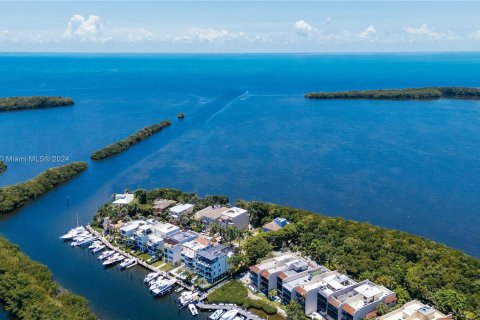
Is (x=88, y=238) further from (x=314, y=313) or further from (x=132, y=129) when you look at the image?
(x=132, y=129)

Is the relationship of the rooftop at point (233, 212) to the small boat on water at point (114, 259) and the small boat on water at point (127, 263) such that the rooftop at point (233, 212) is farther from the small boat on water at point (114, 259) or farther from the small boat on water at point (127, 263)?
the small boat on water at point (114, 259)

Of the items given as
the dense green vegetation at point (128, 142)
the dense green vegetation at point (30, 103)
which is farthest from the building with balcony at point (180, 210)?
the dense green vegetation at point (30, 103)

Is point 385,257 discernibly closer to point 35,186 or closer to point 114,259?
point 114,259

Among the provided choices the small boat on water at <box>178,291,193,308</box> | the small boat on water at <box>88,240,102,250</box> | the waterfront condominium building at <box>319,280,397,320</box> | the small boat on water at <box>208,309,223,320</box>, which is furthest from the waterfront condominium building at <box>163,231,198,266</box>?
the waterfront condominium building at <box>319,280,397,320</box>

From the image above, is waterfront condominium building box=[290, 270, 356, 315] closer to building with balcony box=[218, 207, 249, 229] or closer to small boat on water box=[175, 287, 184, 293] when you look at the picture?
small boat on water box=[175, 287, 184, 293]

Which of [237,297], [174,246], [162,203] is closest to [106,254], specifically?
[174,246]

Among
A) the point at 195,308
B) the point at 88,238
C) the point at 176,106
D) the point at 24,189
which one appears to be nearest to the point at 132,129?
the point at 176,106
